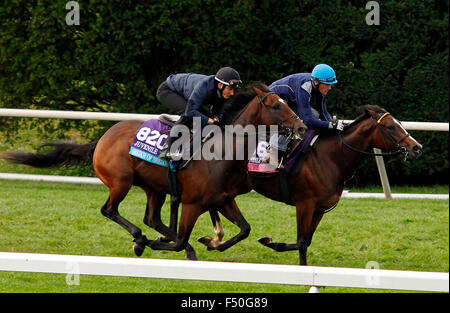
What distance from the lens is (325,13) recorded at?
8680 mm

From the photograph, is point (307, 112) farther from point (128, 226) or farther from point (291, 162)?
point (128, 226)

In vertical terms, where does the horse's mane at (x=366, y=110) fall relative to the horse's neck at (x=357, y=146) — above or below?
above

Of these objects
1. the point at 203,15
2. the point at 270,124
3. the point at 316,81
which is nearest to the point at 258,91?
the point at 270,124

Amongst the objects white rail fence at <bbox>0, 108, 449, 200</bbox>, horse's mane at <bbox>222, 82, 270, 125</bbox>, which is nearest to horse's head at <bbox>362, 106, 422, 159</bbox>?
horse's mane at <bbox>222, 82, 270, 125</bbox>

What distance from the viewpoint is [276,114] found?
5.32 meters

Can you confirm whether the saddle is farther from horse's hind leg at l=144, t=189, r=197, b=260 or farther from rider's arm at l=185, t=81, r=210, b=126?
horse's hind leg at l=144, t=189, r=197, b=260

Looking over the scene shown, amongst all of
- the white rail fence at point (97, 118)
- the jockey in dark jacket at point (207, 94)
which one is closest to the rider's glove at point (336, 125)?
the jockey in dark jacket at point (207, 94)

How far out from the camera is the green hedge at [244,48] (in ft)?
27.9

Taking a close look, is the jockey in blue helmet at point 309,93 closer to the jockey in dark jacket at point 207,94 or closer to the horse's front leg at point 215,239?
the jockey in dark jacket at point 207,94

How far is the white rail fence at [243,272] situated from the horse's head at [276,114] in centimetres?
198

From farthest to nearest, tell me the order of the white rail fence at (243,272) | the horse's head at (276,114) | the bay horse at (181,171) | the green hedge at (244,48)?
the green hedge at (244,48)
the bay horse at (181,171)
the horse's head at (276,114)
the white rail fence at (243,272)

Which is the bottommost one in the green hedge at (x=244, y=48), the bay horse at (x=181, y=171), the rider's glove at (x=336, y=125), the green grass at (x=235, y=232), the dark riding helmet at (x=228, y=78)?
the green grass at (x=235, y=232)

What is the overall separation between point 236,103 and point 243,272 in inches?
94.1
